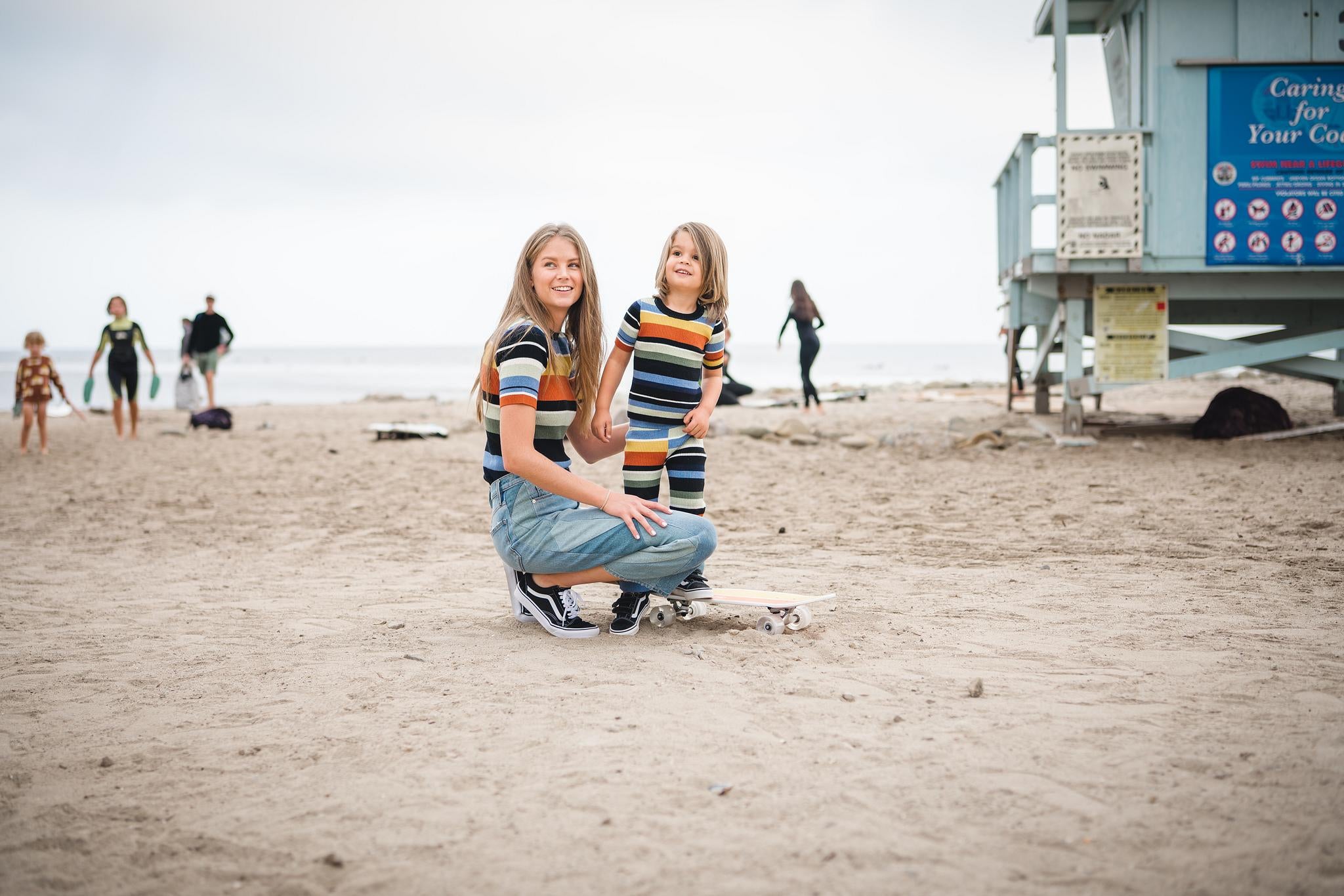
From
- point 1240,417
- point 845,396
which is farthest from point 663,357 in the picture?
point 845,396

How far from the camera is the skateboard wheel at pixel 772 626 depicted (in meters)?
4.02

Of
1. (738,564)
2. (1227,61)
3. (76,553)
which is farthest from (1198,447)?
(76,553)

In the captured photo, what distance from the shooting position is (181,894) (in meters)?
2.20

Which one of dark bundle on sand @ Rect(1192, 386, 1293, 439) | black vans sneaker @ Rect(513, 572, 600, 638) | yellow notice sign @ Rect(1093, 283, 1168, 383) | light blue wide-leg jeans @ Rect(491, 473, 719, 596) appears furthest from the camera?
dark bundle on sand @ Rect(1192, 386, 1293, 439)

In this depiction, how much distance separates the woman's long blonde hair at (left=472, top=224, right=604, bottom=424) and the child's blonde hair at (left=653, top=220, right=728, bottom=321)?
1.47 ft

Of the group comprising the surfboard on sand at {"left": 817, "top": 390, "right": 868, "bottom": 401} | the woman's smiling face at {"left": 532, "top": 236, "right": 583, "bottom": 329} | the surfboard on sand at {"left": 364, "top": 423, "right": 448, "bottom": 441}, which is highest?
the woman's smiling face at {"left": 532, "top": 236, "right": 583, "bottom": 329}

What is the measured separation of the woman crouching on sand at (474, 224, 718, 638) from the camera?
3.66m

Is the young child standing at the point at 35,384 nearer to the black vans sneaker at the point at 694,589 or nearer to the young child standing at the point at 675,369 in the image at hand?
the young child standing at the point at 675,369

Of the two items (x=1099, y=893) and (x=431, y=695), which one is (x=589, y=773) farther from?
(x=1099, y=893)

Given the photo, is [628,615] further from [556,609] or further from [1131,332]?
[1131,332]

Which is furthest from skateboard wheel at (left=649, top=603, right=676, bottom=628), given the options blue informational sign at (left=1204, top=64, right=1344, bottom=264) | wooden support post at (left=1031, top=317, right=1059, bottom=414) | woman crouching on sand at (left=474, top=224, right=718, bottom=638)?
blue informational sign at (left=1204, top=64, right=1344, bottom=264)

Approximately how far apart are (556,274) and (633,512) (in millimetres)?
1007

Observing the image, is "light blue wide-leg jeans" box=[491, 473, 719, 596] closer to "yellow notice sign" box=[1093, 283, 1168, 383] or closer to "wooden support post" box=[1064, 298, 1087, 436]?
"wooden support post" box=[1064, 298, 1087, 436]

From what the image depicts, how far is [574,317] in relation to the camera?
4.11 m
